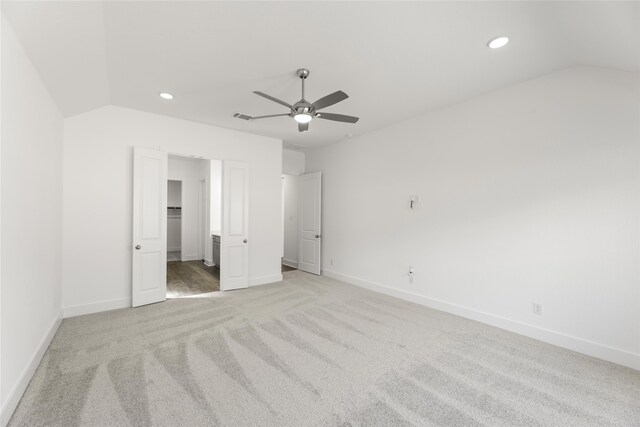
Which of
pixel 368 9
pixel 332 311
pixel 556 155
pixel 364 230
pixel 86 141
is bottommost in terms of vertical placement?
pixel 332 311

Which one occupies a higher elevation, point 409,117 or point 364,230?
point 409,117

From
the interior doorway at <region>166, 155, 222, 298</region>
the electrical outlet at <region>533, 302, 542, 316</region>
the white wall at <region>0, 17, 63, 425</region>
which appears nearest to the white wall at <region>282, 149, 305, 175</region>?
the interior doorway at <region>166, 155, 222, 298</region>

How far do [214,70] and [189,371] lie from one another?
294cm

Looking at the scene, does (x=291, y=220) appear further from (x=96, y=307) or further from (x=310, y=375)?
(x=310, y=375)

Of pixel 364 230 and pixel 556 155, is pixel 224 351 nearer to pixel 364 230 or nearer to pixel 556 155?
pixel 364 230

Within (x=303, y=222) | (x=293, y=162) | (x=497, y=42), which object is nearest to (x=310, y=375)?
(x=497, y=42)

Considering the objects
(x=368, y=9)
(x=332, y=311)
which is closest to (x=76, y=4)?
(x=368, y=9)

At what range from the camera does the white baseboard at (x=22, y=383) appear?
1.70 meters

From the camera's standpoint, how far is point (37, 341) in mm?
2393

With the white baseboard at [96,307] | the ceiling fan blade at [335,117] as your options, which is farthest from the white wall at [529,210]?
the white baseboard at [96,307]

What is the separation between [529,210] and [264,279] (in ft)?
14.3

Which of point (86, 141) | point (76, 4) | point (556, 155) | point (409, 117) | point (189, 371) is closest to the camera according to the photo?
point (76, 4)

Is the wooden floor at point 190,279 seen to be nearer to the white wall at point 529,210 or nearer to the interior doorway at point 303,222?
the interior doorway at point 303,222

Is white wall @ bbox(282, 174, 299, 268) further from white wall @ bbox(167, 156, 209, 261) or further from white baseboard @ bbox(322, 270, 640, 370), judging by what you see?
white baseboard @ bbox(322, 270, 640, 370)
